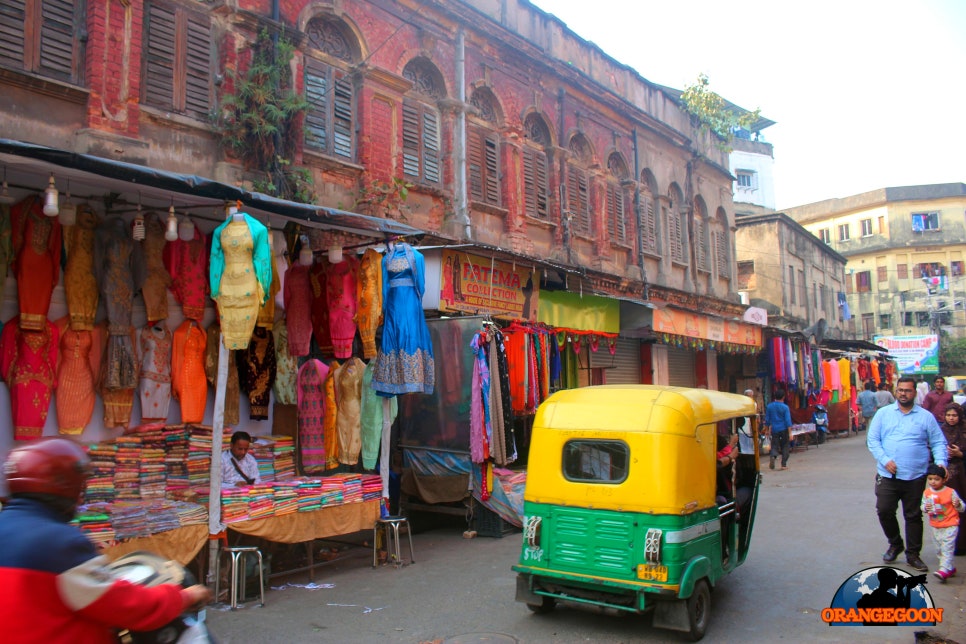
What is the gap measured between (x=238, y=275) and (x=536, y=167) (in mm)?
9566

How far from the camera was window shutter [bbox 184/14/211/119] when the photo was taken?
8898mm

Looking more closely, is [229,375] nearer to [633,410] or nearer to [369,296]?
[369,296]

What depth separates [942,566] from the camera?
6895mm

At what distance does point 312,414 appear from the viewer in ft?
26.9

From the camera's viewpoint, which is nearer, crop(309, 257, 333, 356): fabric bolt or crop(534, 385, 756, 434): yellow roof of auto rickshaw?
crop(534, 385, 756, 434): yellow roof of auto rickshaw

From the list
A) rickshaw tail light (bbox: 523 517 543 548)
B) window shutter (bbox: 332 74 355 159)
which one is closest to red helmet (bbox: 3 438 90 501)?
rickshaw tail light (bbox: 523 517 543 548)

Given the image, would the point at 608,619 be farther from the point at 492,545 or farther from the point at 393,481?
the point at 393,481

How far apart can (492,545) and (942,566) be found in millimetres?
4803

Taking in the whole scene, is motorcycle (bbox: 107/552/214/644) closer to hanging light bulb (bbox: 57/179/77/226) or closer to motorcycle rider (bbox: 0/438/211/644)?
motorcycle rider (bbox: 0/438/211/644)

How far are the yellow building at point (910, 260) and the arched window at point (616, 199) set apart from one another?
40.0 m

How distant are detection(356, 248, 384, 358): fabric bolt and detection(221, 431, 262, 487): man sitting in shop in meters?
1.68

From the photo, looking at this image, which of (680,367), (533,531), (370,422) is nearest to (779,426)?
(680,367)

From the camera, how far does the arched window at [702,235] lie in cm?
2123

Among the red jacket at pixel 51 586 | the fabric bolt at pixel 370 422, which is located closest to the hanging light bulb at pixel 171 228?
the fabric bolt at pixel 370 422
